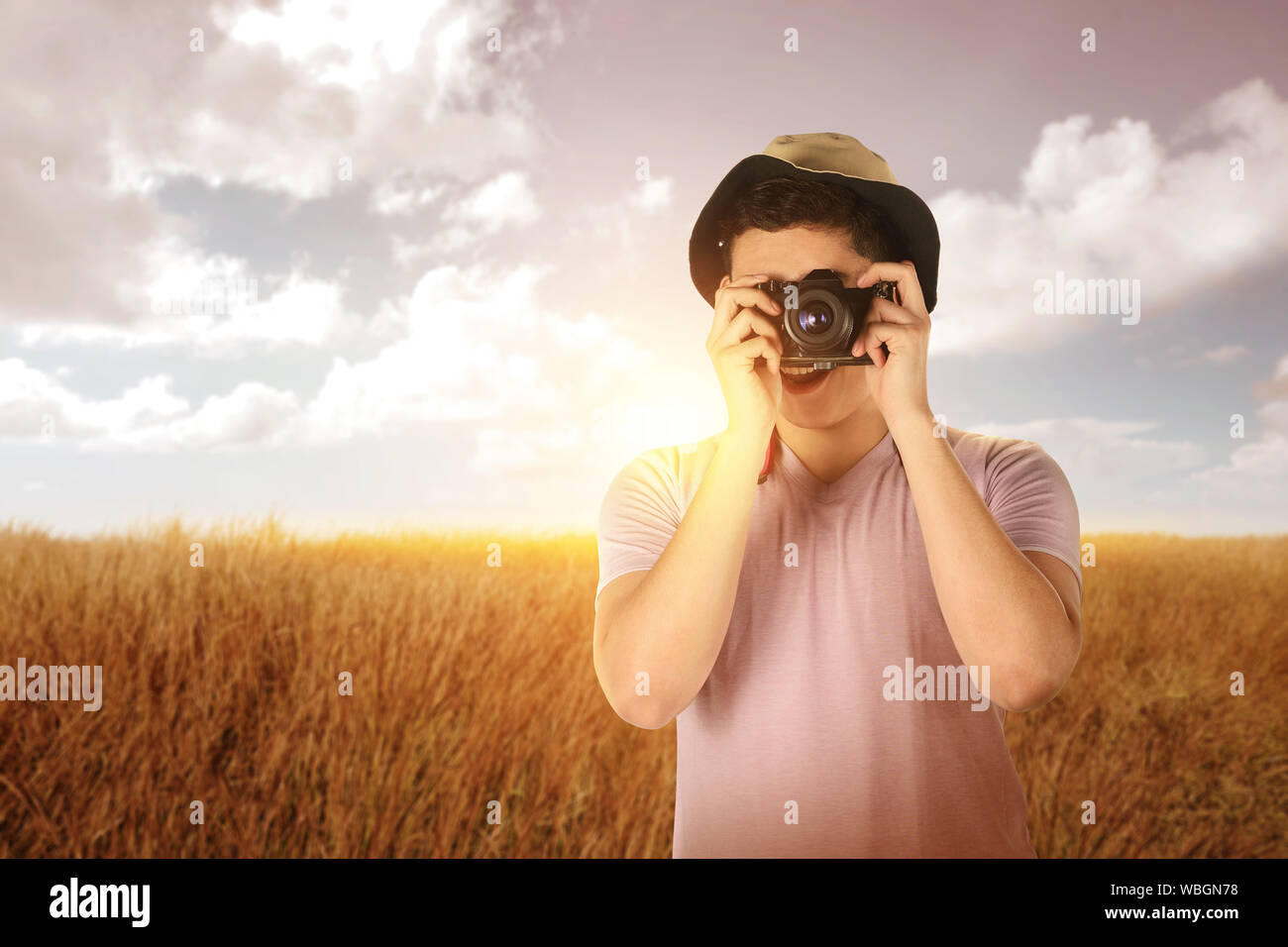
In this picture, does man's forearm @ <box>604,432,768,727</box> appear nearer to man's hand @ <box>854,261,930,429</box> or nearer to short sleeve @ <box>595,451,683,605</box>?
short sleeve @ <box>595,451,683,605</box>

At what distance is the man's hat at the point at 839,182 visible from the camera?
1.46 meters

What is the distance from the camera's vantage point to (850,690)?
51.9 inches

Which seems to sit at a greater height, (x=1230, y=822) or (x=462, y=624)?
(x=462, y=624)

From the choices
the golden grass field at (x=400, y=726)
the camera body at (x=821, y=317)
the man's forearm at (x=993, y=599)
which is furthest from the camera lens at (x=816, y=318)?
the golden grass field at (x=400, y=726)

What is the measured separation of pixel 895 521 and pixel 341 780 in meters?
2.41

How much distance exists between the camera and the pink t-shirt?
4.24 feet

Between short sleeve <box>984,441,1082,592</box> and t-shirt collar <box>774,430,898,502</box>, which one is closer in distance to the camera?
short sleeve <box>984,441,1082,592</box>

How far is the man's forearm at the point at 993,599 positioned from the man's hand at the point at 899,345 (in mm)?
169

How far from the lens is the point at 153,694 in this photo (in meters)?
3.13

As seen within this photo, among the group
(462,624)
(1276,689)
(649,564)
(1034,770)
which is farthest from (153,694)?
(1276,689)

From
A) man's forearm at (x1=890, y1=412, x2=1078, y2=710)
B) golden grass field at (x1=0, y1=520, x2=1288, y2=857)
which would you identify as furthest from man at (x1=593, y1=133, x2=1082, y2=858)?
golden grass field at (x1=0, y1=520, x2=1288, y2=857)

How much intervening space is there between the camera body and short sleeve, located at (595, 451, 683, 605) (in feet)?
1.18

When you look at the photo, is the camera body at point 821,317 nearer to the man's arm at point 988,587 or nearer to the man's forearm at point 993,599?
the man's arm at point 988,587

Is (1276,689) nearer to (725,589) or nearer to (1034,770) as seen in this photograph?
(1034,770)
